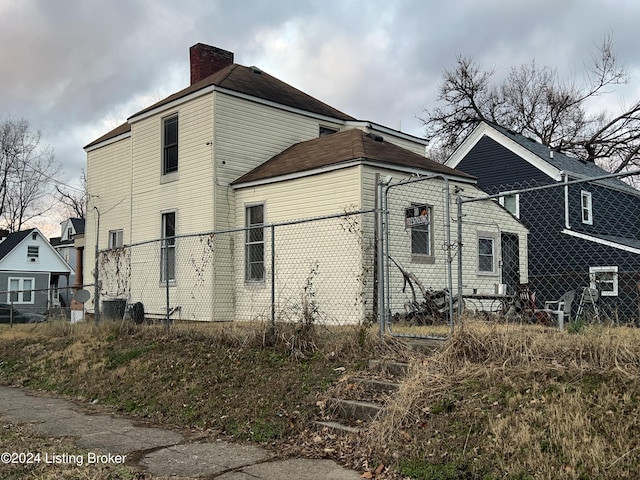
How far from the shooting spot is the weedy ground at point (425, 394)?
4.50 m

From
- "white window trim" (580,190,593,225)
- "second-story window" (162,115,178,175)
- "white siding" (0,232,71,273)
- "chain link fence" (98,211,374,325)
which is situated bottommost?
"chain link fence" (98,211,374,325)

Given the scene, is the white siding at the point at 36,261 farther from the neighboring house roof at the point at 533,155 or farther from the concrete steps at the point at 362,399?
the concrete steps at the point at 362,399

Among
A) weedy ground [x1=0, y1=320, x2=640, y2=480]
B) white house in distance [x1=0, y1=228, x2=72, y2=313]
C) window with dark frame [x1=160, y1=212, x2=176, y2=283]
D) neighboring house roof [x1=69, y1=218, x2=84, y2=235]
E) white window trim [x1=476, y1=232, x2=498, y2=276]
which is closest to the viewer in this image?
weedy ground [x1=0, y1=320, x2=640, y2=480]

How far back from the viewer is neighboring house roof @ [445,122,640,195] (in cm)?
2309

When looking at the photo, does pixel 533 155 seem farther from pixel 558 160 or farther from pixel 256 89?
pixel 256 89

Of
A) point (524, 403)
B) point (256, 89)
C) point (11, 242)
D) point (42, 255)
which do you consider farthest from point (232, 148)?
point (11, 242)

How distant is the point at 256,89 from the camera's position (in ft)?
53.6

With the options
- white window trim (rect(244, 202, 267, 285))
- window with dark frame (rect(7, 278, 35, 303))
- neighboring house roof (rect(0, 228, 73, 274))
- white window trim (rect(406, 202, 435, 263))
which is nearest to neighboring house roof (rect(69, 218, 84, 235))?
neighboring house roof (rect(0, 228, 73, 274))

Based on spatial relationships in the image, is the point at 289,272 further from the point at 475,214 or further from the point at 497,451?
the point at 497,451

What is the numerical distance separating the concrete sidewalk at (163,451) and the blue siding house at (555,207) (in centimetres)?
1425

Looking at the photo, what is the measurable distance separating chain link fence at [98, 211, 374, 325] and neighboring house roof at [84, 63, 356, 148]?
3869mm

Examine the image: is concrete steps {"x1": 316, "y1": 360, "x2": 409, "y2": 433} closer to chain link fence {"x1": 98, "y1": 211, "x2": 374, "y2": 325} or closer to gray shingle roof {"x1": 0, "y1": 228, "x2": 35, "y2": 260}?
chain link fence {"x1": 98, "y1": 211, "x2": 374, "y2": 325}

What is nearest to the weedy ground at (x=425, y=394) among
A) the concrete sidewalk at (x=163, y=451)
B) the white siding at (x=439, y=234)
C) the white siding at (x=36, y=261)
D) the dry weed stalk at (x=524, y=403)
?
the dry weed stalk at (x=524, y=403)

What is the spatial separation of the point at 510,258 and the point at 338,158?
6.53 m
